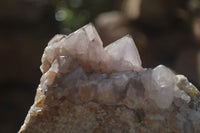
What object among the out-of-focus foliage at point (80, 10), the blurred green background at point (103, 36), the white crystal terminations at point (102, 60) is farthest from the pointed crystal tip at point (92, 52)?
the out-of-focus foliage at point (80, 10)

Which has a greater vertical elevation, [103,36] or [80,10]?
[80,10]

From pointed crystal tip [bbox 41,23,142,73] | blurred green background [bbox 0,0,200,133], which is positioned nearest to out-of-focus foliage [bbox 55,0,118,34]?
blurred green background [bbox 0,0,200,133]

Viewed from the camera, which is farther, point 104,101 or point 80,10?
Answer: point 80,10

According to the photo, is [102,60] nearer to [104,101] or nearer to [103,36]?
[104,101]

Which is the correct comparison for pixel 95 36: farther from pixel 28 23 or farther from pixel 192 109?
pixel 28 23

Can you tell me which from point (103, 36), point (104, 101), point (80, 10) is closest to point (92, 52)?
point (104, 101)

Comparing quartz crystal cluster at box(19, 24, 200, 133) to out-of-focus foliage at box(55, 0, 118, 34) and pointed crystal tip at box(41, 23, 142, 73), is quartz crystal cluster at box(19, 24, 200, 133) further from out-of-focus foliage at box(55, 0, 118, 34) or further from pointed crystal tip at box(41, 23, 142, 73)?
out-of-focus foliage at box(55, 0, 118, 34)

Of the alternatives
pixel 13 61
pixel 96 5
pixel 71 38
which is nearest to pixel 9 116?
pixel 13 61

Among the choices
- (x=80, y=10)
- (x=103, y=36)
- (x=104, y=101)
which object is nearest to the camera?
(x=104, y=101)
